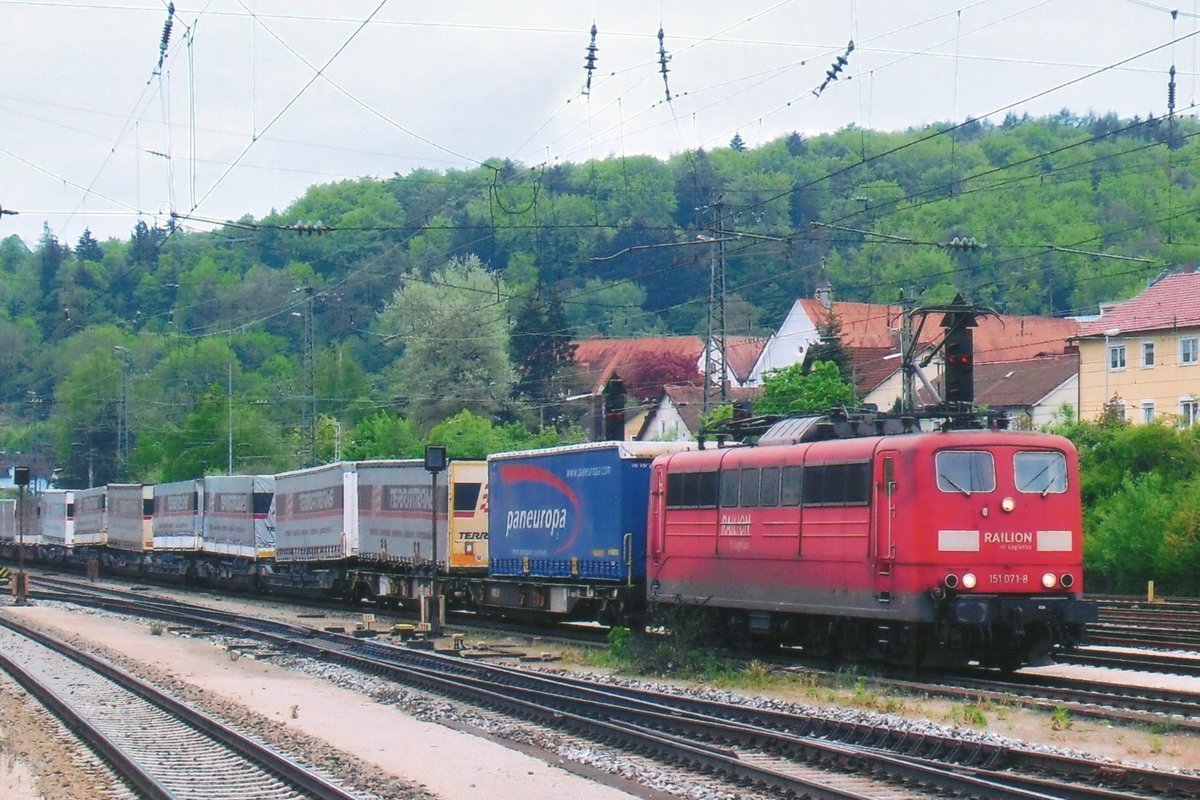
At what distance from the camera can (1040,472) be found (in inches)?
760

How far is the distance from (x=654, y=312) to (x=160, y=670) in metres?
95.9

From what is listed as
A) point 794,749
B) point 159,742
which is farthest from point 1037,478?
point 159,742

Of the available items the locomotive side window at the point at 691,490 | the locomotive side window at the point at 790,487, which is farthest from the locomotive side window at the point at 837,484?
the locomotive side window at the point at 691,490

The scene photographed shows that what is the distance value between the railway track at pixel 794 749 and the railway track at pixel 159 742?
3.32 m

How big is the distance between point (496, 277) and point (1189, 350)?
139ft

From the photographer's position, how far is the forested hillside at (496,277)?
75438mm

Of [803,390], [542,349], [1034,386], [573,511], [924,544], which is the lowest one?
[924,544]

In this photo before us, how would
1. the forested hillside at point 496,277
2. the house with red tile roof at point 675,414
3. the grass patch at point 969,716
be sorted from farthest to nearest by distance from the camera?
the house with red tile roof at point 675,414
the forested hillside at point 496,277
the grass patch at point 969,716

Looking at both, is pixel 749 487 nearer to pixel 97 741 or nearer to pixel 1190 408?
pixel 97 741

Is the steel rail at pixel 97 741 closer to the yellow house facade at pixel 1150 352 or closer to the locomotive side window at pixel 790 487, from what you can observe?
the locomotive side window at pixel 790 487

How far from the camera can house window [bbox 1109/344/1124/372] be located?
65438 millimetres

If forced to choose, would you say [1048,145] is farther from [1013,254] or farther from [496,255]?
[496,255]

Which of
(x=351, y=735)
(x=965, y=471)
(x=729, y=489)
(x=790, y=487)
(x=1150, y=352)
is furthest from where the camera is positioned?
(x=1150, y=352)

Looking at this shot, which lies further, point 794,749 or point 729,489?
point 729,489
